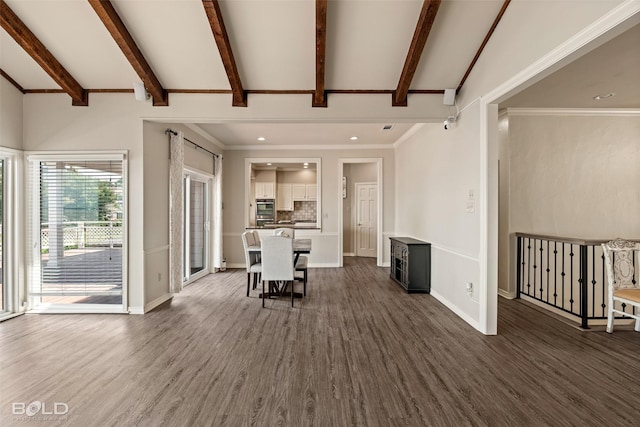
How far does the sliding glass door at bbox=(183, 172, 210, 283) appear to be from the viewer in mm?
5383

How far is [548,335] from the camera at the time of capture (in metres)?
3.16

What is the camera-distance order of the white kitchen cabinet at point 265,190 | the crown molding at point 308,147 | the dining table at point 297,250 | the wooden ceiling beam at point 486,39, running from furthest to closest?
the white kitchen cabinet at point 265,190 → the crown molding at point 308,147 → the dining table at point 297,250 → the wooden ceiling beam at point 486,39

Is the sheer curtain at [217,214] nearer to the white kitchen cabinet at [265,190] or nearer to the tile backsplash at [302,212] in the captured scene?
the white kitchen cabinet at [265,190]

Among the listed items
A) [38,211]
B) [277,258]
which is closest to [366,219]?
[277,258]

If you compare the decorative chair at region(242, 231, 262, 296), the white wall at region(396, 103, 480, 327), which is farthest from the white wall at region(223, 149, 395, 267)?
the decorative chair at region(242, 231, 262, 296)

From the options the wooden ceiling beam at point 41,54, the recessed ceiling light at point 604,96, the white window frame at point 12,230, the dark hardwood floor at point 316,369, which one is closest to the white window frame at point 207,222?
the dark hardwood floor at point 316,369

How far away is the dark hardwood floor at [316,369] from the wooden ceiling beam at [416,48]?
2857 millimetres

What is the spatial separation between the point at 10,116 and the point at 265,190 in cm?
578

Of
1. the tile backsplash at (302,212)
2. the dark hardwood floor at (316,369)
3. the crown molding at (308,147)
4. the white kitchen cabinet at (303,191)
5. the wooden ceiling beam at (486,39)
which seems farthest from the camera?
the tile backsplash at (302,212)

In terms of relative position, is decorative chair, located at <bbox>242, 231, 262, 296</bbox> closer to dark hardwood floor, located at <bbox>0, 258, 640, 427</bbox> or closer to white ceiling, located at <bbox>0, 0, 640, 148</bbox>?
dark hardwood floor, located at <bbox>0, 258, 640, 427</bbox>

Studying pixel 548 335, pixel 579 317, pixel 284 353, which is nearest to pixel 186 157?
pixel 284 353

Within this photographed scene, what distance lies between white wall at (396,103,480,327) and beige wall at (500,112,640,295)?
1142 millimetres

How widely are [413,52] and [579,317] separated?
383cm

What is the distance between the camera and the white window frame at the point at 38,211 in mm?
3783
